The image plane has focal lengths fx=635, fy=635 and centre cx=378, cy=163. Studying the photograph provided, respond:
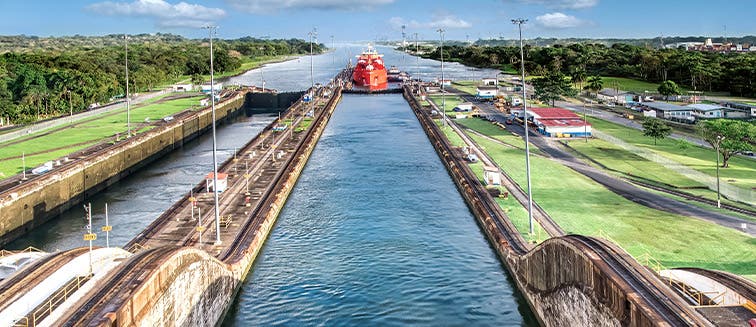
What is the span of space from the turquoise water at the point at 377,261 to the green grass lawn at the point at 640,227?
7094mm

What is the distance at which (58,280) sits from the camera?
93.6 feet

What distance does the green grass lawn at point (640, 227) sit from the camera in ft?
119

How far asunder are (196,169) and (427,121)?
44112 millimetres

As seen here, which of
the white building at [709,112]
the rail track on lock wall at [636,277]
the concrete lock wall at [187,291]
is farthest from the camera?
the white building at [709,112]

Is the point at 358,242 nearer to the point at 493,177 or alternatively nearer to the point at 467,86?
the point at 493,177

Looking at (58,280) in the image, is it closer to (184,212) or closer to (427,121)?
(184,212)

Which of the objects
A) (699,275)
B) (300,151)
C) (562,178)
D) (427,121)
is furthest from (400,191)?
(427,121)

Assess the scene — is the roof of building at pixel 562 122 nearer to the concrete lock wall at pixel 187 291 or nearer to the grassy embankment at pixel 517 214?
the grassy embankment at pixel 517 214

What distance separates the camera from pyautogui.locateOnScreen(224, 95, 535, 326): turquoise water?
3512cm

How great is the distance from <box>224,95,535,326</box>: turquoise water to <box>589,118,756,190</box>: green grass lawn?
2427 centimetres

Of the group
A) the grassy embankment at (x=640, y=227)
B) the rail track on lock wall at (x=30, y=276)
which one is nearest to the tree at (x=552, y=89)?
the grassy embankment at (x=640, y=227)

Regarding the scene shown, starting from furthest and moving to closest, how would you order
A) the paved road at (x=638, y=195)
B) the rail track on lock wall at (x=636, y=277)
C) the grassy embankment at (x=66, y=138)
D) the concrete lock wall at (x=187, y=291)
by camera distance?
the grassy embankment at (x=66, y=138)
the paved road at (x=638, y=195)
the concrete lock wall at (x=187, y=291)
the rail track on lock wall at (x=636, y=277)

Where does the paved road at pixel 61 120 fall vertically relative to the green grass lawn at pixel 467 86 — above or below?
below

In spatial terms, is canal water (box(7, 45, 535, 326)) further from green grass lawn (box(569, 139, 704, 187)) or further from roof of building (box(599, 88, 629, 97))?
roof of building (box(599, 88, 629, 97))
